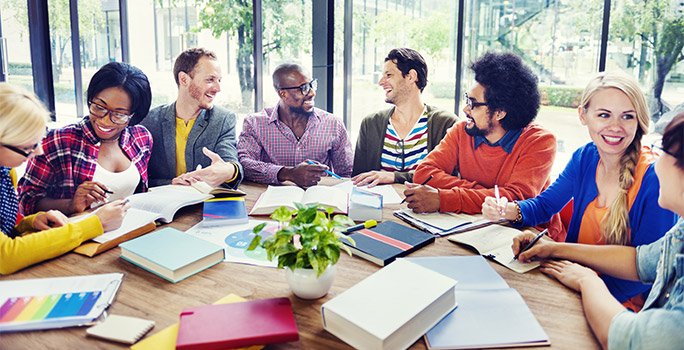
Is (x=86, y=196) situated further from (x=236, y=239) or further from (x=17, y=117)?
(x=236, y=239)

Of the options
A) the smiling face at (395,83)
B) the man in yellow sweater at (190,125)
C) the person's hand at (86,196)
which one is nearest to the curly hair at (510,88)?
the smiling face at (395,83)

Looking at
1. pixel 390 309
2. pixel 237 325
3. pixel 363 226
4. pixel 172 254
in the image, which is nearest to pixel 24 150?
pixel 172 254

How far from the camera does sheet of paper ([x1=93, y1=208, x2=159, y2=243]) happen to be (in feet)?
4.68

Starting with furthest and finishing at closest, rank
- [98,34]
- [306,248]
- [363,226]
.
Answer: [98,34]
[363,226]
[306,248]

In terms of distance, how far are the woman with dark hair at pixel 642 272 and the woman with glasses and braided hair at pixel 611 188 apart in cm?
17

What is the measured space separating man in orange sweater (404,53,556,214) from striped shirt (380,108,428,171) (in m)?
0.43

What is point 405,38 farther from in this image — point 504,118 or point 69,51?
point 69,51

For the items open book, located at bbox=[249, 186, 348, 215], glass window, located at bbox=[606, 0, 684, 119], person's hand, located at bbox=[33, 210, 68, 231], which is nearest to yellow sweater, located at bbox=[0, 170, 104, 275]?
person's hand, located at bbox=[33, 210, 68, 231]

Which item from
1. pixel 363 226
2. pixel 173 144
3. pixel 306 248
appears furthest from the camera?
pixel 173 144

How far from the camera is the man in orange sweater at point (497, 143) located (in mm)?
1885

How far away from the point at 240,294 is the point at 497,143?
1304mm

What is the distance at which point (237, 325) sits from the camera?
3.07 ft

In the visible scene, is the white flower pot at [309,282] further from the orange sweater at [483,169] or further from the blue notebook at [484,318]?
the orange sweater at [483,169]

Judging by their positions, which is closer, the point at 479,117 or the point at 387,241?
the point at 387,241
